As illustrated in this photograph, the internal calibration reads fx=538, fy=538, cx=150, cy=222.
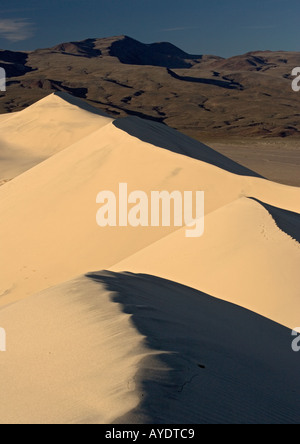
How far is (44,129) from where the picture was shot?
1001 inches

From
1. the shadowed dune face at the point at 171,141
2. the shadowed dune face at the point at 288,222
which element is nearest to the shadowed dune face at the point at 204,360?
the shadowed dune face at the point at 288,222

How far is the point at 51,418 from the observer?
3117 millimetres

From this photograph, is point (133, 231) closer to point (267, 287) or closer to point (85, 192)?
point (85, 192)

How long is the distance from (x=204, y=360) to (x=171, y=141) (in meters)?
12.5

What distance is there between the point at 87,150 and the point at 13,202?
2.63m

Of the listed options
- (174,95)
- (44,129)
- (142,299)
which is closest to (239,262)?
(142,299)

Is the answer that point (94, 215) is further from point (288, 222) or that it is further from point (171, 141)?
point (171, 141)

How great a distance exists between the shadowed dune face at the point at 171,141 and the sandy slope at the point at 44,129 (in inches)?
256

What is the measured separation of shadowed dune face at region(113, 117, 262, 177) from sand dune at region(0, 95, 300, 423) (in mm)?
978

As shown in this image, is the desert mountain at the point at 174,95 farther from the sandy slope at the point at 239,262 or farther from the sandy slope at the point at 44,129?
the sandy slope at the point at 239,262

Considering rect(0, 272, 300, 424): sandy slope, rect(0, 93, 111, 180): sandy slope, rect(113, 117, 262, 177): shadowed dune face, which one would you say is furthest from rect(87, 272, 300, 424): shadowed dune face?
rect(0, 93, 111, 180): sandy slope

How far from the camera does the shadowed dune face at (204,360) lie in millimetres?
3205

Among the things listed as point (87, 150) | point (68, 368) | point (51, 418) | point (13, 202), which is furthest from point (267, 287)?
point (87, 150)

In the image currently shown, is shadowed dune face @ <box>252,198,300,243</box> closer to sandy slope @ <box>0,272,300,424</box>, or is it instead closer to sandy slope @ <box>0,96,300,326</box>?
sandy slope @ <box>0,96,300,326</box>
